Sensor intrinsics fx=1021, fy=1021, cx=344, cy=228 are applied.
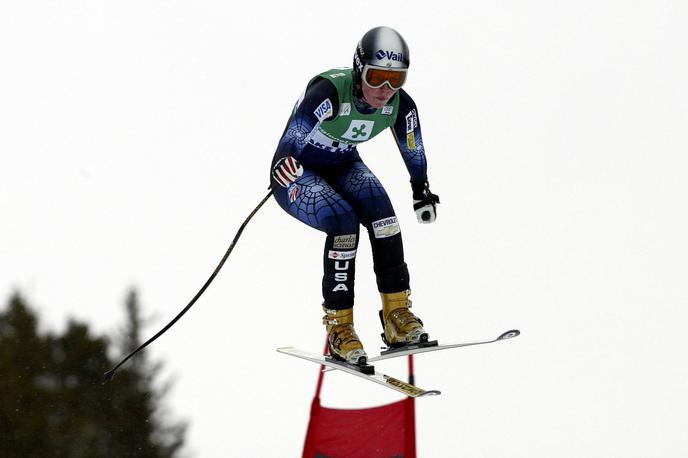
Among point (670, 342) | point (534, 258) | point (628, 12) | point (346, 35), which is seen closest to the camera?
point (670, 342)

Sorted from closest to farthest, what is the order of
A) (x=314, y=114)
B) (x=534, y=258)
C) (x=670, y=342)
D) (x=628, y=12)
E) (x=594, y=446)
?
(x=314, y=114) → (x=594, y=446) → (x=670, y=342) → (x=534, y=258) → (x=628, y=12)

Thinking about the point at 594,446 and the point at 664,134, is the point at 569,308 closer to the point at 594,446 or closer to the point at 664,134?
the point at 594,446

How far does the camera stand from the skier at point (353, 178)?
6809 mm

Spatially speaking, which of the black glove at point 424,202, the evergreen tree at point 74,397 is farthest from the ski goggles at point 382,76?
the evergreen tree at point 74,397

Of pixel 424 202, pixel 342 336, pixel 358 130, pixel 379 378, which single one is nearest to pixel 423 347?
pixel 379 378

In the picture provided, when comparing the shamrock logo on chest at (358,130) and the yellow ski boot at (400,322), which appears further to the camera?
the yellow ski boot at (400,322)

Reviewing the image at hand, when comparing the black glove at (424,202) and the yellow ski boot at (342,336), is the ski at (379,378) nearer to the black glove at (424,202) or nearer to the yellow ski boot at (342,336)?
the yellow ski boot at (342,336)

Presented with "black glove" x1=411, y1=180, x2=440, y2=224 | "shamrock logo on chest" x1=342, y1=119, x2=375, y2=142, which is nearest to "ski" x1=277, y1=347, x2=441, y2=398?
"black glove" x1=411, y1=180, x2=440, y2=224

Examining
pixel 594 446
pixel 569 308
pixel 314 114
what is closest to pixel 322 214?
pixel 314 114

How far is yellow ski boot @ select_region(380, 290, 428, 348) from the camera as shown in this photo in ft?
24.0

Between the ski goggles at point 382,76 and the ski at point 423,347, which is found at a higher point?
the ski goggles at point 382,76

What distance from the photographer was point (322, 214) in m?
7.09

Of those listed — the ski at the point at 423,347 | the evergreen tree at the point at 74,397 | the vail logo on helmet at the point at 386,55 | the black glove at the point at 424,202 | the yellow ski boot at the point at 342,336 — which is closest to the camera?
the vail logo on helmet at the point at 386,55

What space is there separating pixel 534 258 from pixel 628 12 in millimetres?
5707
